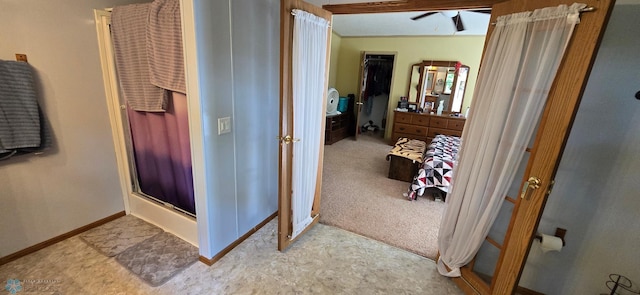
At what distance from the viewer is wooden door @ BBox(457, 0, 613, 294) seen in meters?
1.06

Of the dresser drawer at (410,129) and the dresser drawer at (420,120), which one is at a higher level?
the dresser drawer at (420,120)

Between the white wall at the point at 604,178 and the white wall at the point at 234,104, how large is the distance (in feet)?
6.80

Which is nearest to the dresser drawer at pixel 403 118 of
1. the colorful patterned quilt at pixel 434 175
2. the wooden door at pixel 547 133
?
the colorful patterned quilt at pixel 434 175

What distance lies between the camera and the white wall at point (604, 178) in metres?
1.30

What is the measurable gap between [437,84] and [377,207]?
353 centimetres

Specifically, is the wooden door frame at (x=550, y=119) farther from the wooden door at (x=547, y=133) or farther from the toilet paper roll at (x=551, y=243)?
the toilet paper roll at (x=551, y=243)

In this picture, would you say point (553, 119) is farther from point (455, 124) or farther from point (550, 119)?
point (455, 124)

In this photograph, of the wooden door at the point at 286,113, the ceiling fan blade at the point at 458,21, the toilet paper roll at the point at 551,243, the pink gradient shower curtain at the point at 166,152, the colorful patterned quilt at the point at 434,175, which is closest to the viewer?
the toilet paper roll at the point at 551,243

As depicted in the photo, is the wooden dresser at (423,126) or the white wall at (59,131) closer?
the white wall at (59,131)

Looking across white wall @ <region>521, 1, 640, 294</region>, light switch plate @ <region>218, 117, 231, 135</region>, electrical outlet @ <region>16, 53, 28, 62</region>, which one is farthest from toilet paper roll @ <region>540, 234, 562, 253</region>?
electrical outlet @ <region>16, 53, 28, 62</region>

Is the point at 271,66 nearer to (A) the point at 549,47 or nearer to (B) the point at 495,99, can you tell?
(B) the point at 495,99

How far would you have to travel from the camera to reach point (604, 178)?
1.41 meters

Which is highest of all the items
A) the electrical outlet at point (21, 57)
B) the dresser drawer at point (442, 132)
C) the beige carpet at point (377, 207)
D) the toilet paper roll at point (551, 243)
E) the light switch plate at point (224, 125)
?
the electrical outlet at point (21, 57)

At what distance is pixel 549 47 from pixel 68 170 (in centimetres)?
334
